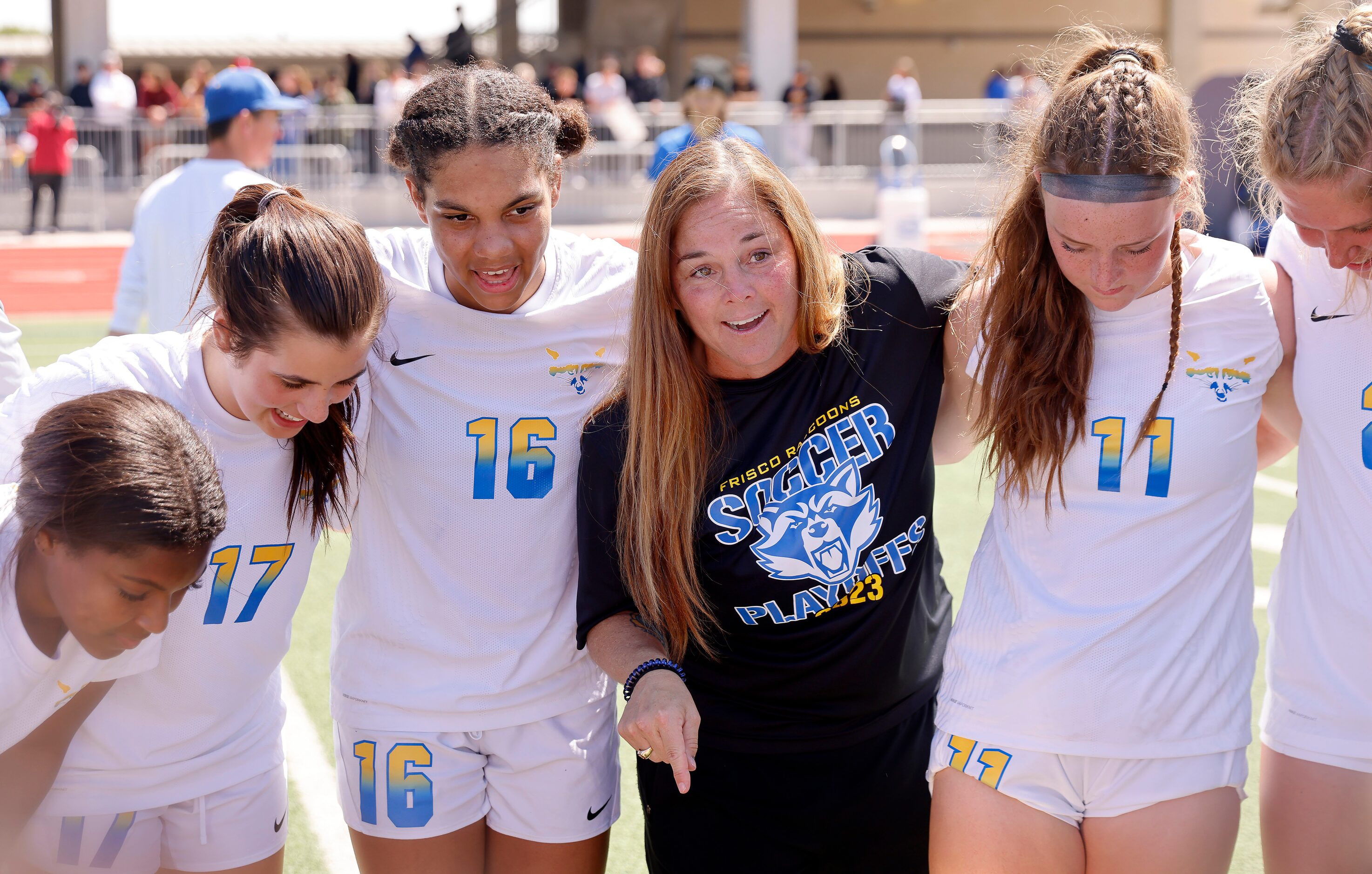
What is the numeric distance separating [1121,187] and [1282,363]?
0.61 m

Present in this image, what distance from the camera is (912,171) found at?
15.3 m

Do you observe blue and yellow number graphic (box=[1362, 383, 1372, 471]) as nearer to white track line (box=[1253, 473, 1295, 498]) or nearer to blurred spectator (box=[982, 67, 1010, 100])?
white track line (box=[1253, 473, 1295, 498])

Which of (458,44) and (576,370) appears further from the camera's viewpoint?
(458,44)

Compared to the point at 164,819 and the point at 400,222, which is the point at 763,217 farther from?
the point at 400,222

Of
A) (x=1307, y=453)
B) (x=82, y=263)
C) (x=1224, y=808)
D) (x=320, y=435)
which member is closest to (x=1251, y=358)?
(x=1307, y=453)

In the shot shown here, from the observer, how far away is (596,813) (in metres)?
2.91

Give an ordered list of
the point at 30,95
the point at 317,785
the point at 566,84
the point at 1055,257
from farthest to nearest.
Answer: the point at 566,84 → the point at 30,95 → the point at 317,785 → the point at 1055,257

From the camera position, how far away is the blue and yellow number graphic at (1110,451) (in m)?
2.38

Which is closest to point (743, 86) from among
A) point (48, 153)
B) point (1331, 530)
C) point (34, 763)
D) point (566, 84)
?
point (566, 84)

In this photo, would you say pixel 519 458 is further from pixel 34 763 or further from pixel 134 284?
pixel 134 284

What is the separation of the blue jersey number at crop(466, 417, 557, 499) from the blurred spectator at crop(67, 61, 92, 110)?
66.6 feet

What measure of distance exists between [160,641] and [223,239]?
80cm

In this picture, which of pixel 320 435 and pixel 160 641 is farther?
pixel 320 435

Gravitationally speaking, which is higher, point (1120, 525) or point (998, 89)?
→ point (998, 89)
